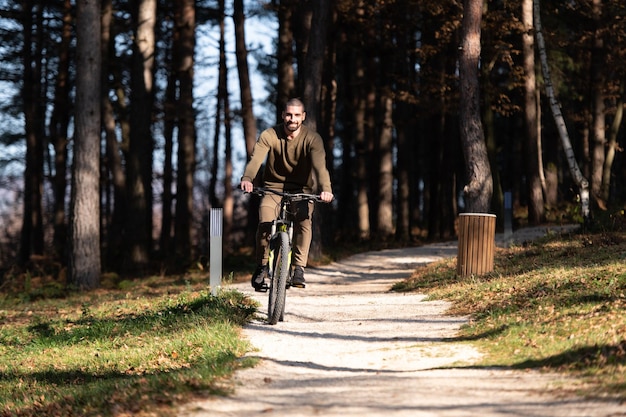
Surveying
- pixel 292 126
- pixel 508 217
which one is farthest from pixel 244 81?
pixel 292 126

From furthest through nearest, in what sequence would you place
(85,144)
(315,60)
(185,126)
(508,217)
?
(185,126) → (315,60) → (508,217) → (85,144)

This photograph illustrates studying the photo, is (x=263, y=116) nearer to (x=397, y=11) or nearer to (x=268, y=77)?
(x=268, y=77)

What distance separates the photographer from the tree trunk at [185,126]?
26.0 m

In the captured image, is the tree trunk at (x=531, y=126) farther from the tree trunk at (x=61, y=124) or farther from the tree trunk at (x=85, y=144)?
the tree trunk at (x=61, y=124)

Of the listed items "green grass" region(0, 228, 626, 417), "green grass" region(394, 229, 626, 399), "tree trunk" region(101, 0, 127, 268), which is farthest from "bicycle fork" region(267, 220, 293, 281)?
"tree trunk" region(101, 0, 127, 268)

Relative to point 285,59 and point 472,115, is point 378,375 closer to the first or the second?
point 472,115

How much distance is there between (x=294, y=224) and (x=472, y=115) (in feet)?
25.4

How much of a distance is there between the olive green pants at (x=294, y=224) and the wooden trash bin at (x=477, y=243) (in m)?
4.71

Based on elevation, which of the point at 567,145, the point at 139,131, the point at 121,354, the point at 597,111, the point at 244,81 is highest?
the point at 244,81

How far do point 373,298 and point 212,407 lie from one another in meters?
7.83

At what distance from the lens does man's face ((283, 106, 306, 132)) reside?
10164mm

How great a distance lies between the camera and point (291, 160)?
10508 millimetres

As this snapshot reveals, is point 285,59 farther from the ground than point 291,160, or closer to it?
farther from the ground

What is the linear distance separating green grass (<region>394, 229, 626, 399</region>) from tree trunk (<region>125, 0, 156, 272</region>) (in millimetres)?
9394
